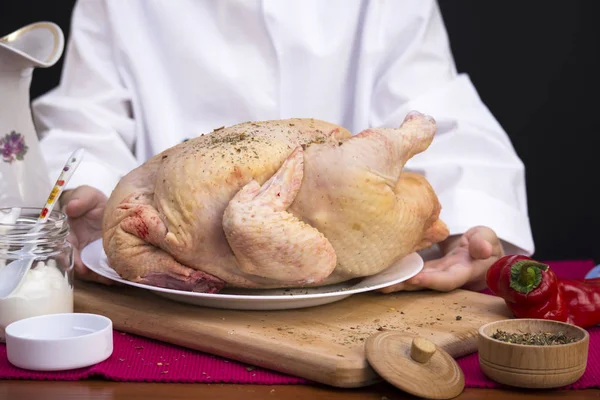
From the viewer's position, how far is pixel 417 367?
→ 4.00ft

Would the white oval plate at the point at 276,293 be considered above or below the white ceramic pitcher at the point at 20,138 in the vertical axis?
below

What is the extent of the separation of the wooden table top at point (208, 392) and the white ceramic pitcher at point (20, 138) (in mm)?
552

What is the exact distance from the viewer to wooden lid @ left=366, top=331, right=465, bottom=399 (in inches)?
46.6

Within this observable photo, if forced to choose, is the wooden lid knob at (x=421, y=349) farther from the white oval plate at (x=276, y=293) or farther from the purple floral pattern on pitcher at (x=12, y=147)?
the purple floral pattern on pitcher at (x=12, y=147)

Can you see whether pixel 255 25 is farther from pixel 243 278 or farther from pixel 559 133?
pixel 559 133

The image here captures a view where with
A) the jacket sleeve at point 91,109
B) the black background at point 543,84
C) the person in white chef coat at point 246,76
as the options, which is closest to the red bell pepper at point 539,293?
the person in white chef coat at point 246,76

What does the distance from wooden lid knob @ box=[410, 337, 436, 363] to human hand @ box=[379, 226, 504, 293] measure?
16.7 inches

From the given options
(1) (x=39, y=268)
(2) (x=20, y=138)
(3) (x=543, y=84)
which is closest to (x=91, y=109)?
(2) (x=20, y=138)

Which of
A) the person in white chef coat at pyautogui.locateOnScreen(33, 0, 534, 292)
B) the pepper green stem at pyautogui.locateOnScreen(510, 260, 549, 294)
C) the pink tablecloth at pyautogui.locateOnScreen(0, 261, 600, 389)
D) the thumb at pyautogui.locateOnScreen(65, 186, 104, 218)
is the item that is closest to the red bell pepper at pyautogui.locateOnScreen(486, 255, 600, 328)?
the pepper green stem at pyautogui.locateOnScreen(510, 260, 549, 294)

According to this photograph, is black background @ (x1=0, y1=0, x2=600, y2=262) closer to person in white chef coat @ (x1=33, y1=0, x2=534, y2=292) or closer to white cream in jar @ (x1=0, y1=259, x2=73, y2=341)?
person in white chef coat @ (x1=33, y1=0, x2=534, y2=292)

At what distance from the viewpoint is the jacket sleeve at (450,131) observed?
2.03 meters

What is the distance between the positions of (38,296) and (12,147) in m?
0.42

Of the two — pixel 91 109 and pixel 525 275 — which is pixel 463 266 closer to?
pixel 525 275

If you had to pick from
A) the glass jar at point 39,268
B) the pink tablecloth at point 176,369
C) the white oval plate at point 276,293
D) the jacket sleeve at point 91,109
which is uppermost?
the jacket sleeve at point 91,109
